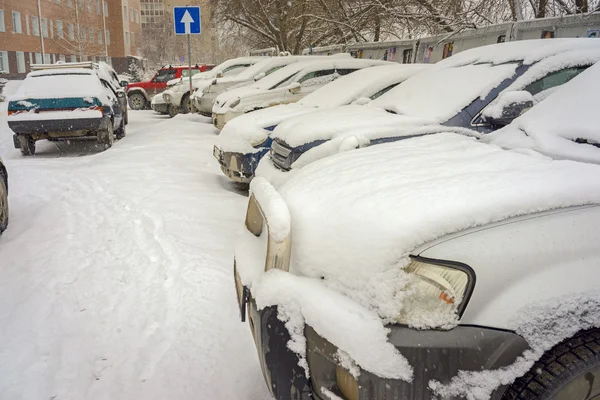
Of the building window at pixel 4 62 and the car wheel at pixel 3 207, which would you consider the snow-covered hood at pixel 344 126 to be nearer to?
the car wheel at pixel 3 207

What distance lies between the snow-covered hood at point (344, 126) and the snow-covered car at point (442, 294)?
2.51 meters

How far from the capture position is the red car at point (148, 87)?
19859mm

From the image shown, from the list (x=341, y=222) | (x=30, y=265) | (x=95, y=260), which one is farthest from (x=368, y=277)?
(x=30, y=265)

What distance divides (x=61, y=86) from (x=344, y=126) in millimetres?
6567

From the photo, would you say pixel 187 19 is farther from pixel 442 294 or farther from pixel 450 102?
pixel 442 294

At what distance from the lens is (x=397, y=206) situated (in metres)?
1.77

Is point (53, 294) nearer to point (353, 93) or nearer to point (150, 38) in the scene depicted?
point (353, 93)

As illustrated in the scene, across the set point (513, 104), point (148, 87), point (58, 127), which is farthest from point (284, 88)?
point (148, 87)

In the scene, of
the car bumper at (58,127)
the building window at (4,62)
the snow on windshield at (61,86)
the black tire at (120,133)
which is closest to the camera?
the car bumper at (58,127)

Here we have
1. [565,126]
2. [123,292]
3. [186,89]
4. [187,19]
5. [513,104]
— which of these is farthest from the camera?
[186,89]

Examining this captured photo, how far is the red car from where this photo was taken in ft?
65.2

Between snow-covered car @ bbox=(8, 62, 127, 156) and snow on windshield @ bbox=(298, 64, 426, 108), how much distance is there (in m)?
4.10

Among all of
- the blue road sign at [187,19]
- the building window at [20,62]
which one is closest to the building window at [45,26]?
the building window at [20,62]

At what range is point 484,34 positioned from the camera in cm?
870
